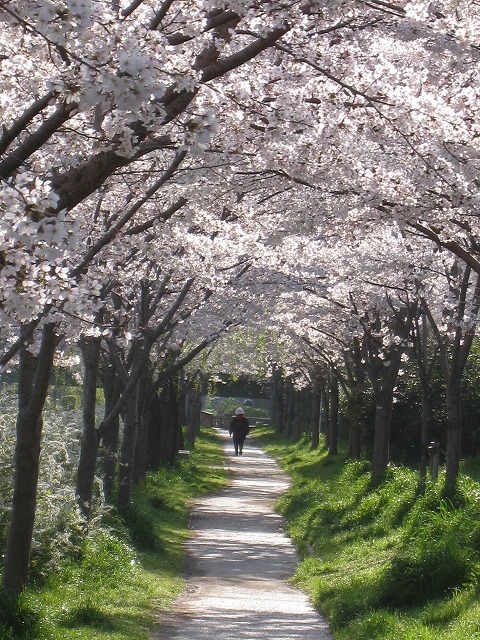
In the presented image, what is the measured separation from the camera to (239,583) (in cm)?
1330

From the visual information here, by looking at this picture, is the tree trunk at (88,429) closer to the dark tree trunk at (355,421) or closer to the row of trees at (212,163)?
the row of trees at (212,163)

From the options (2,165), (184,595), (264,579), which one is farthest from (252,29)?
(264,579)

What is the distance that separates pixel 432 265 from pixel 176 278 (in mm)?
4102

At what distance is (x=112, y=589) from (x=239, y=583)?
2300mm

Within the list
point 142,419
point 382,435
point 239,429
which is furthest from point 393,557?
point 239,429

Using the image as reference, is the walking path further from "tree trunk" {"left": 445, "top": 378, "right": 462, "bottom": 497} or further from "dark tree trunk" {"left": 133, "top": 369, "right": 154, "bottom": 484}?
"tree trunk" {"left": 445, "top": 378, "right": 462, "bottom": 497}

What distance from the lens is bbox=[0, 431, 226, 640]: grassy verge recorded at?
335 inches

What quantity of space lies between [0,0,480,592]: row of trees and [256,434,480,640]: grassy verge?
144 cm

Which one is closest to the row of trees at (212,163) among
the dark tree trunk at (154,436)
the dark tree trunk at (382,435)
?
the dark tree trunk at (382,435)

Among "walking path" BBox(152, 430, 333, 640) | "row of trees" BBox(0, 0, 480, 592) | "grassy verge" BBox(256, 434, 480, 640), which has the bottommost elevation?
"walking path" BBox(152, 430, 333, 640)

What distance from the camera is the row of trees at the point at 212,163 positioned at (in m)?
4.98

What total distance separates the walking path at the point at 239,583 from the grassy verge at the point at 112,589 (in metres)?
0.26

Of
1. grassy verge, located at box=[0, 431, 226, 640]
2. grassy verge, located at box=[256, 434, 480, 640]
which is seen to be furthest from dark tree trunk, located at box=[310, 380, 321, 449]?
grassy verge, located at box=[0, 431, 226, 640]

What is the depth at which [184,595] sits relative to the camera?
40.2ft
